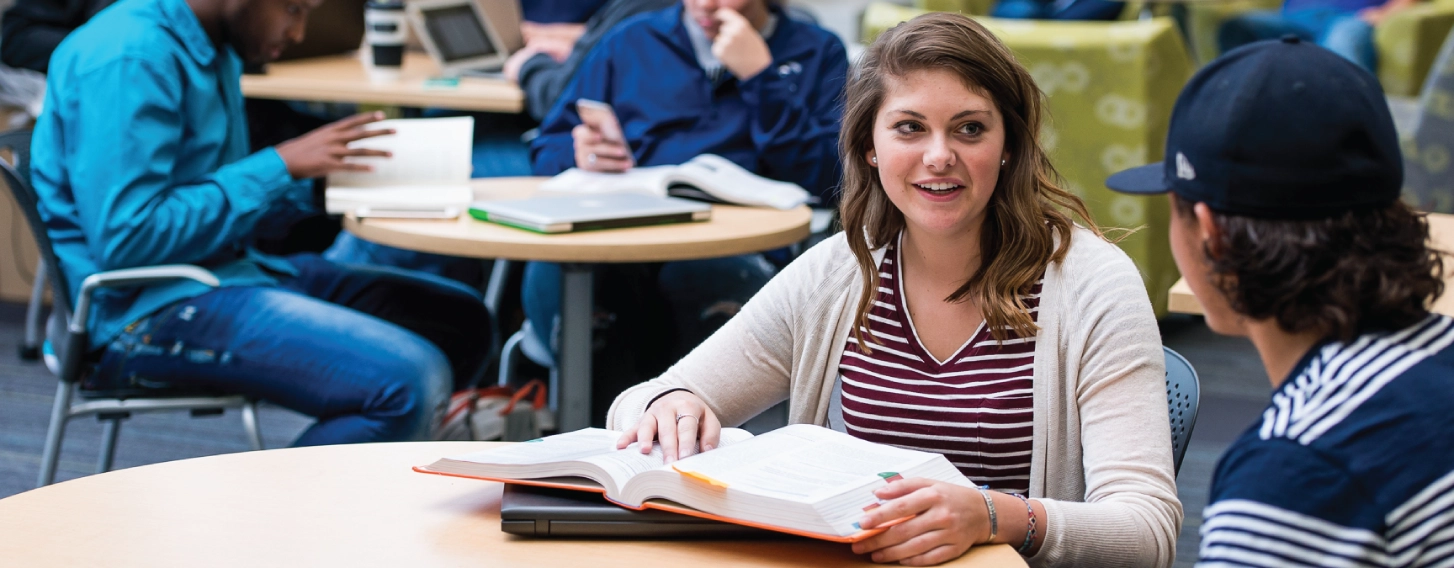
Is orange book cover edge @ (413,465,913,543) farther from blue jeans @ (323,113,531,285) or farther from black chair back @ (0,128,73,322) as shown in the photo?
blue jeans @ (323,113,531,285)

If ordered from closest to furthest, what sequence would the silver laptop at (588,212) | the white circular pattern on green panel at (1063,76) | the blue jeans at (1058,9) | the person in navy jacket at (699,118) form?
the silver laptop at (588,212) → the person in navy jacket at (699,118) → the white circular pattern on green panel at (1063,76) → the blue jeans at (1058,9)

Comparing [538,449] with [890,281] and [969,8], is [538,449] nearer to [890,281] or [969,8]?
[890,281]

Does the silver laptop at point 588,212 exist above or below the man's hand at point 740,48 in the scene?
below

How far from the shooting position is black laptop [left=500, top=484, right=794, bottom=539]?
1032 millimetres

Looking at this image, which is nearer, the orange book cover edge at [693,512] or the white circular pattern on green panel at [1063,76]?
the orange book cover edge at [693,512]

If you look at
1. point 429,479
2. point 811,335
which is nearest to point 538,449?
point 429,479

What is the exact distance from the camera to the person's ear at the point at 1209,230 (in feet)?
2.93

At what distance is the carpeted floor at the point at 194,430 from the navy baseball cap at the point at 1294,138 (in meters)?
1.79

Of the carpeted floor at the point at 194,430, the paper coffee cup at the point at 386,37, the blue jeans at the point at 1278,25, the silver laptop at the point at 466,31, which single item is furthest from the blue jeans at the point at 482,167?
the blue jeans at the point at 1278,25

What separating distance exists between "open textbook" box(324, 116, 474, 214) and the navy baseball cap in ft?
5.38

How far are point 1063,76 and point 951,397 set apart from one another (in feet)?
7.50

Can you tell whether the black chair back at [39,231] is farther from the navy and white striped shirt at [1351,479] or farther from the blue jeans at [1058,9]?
the blue jeans at [1058,9]

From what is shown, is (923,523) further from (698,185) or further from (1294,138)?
(698,185)

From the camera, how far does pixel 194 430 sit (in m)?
3.24
